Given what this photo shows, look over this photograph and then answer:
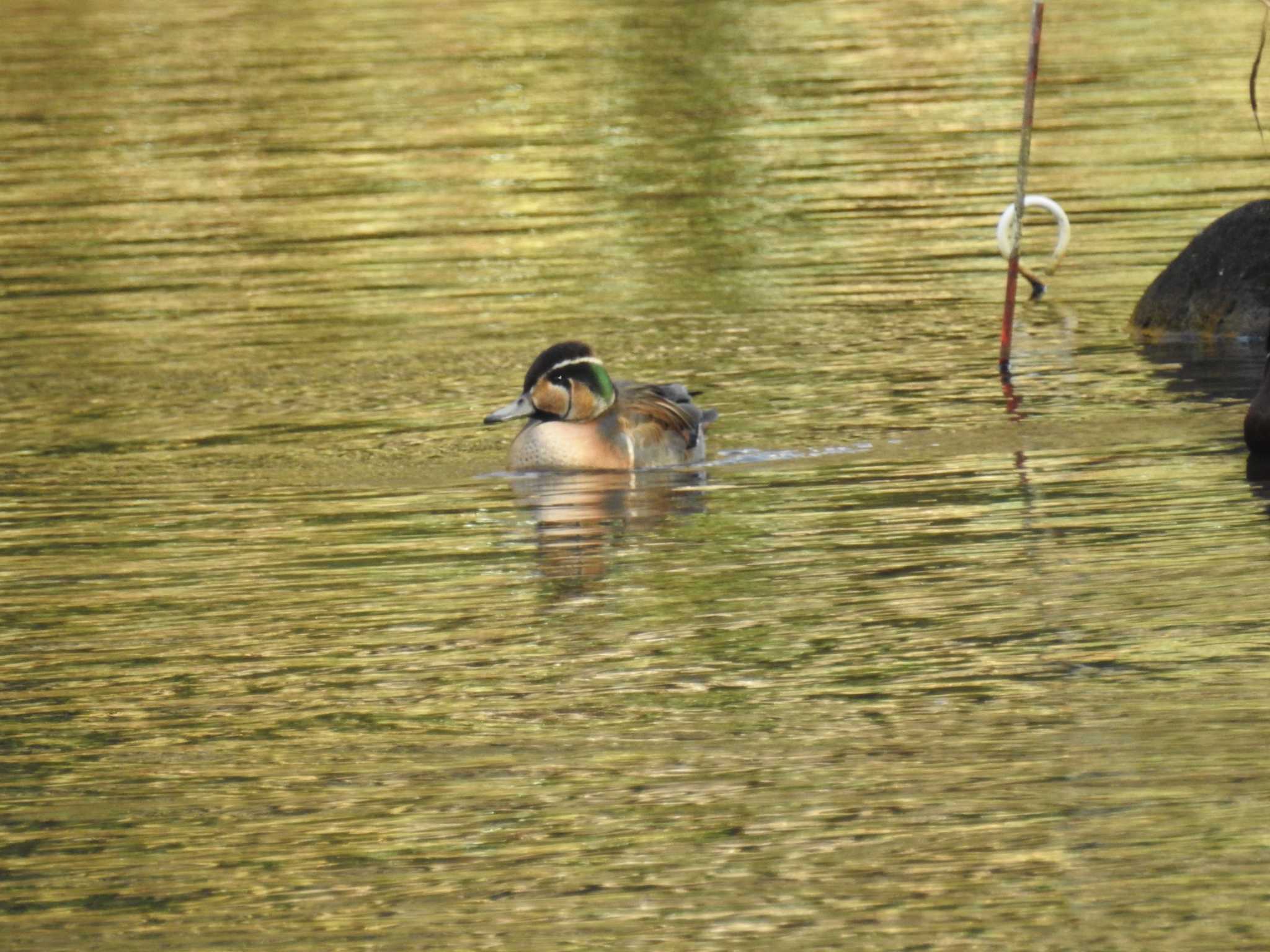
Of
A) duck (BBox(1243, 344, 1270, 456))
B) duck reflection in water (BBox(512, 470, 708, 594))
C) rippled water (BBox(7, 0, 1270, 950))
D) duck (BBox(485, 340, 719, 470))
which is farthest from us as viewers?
duck (BBox(485, 340, 719, 470))

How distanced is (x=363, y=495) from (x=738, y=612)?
371 cm

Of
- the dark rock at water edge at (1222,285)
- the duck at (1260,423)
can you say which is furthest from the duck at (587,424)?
the dark rock at water edge at (1222,285)

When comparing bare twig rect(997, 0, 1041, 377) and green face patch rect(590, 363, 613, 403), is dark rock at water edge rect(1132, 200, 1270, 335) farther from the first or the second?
green face patch rect(590, 363, 613, 403)

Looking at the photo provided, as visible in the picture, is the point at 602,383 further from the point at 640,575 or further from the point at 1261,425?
the point at 1261,425

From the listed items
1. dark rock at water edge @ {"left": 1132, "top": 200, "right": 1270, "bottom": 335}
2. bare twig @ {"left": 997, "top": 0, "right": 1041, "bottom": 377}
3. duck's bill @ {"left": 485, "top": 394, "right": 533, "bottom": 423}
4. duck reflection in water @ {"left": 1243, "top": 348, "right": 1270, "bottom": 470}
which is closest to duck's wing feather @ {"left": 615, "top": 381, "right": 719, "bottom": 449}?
duck's bill @ {"left": 485, "top": 394, "right": 533, "bottom": 423}

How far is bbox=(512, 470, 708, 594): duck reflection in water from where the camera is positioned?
37.9 feet

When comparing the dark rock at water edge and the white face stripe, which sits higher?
the white face stripe

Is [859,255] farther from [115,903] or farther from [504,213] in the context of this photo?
[115,903]

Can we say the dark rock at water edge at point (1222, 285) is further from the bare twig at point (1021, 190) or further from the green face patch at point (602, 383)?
the green face patch at point (602, 383)

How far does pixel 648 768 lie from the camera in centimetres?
814

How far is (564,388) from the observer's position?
46.1ft

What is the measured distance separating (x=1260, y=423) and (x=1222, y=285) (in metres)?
5.28

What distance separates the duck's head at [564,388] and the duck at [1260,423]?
3.33m

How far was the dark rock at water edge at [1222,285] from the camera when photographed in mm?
17703
